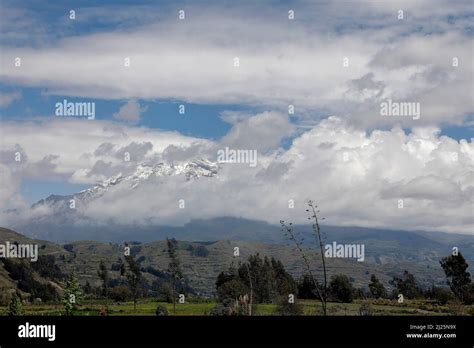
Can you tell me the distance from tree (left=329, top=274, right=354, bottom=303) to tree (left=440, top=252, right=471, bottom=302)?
22.8m

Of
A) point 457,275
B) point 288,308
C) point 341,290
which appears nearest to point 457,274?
point 457,275

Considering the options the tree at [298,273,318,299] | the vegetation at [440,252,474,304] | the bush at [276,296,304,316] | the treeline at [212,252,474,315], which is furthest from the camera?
the vegetation at [440,252,474,304]

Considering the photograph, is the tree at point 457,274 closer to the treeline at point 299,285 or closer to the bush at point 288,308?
the treeline at point 299,285

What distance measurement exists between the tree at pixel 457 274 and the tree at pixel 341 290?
22.8 m

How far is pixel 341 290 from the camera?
128 m

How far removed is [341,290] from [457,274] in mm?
28357

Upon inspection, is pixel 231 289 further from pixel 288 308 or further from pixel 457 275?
pixel 457 275

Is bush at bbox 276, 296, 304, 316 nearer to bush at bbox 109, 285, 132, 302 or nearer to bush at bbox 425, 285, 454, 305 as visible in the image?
bush at bbox 425, 285, 454, 305

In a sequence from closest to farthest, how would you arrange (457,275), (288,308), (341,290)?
(288,308) → (341,290) → (457,275)

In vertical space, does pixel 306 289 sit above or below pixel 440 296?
above

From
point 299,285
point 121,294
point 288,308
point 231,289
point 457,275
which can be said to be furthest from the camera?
point 121,294

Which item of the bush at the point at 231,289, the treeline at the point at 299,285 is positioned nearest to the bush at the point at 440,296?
the treeline at the point at 299,285

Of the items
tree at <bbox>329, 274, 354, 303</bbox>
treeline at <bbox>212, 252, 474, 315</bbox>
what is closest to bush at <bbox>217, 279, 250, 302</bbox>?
treeline at <bbox>212, 252, 474, 315</bbox>

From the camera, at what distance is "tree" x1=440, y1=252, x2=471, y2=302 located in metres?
137
